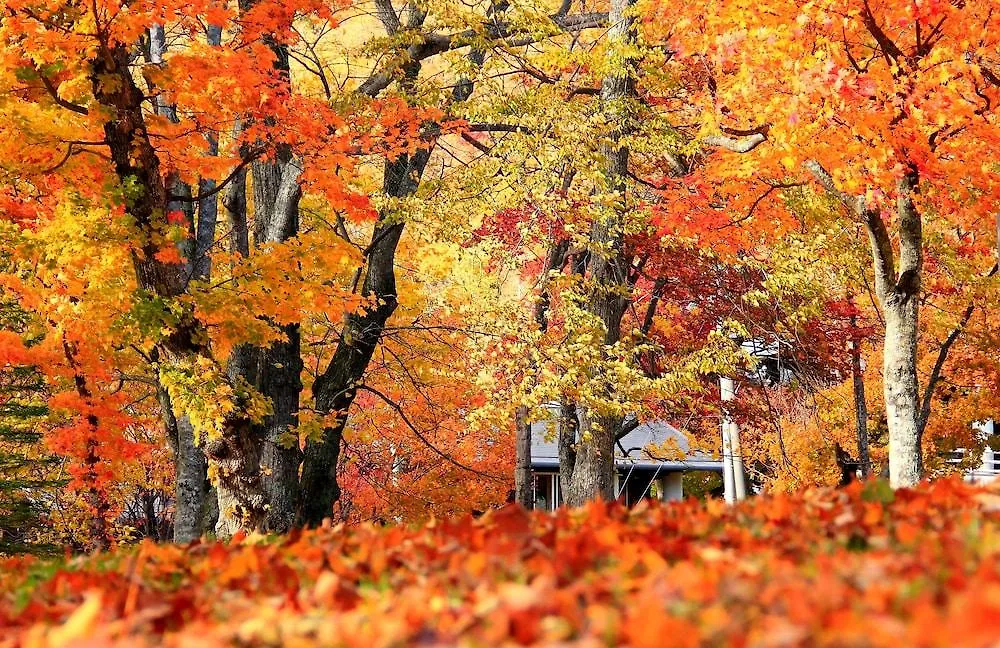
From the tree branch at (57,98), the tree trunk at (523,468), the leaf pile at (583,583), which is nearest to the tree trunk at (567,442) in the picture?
the tree trunk at (523,468)

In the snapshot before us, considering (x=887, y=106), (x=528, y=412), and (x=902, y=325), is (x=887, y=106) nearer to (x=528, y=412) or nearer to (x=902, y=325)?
(x=902, y=325)

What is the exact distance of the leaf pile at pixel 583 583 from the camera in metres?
2.45

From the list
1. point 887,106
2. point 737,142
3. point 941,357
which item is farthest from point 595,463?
point 941,357

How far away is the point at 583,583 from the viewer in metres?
3.09

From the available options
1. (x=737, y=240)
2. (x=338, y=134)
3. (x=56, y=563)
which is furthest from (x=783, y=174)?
(x=56, y=563)

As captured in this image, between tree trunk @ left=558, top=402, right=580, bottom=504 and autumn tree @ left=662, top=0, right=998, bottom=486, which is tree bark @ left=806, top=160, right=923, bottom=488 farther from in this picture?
tree trunk @ left=558, top=402, right=580, bottom=504

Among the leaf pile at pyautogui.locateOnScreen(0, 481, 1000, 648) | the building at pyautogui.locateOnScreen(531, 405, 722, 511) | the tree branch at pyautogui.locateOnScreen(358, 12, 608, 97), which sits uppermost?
the tree branch at pyautogui.locateOnScreen(358, 12, 608, 97)

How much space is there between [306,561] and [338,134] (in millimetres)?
10051

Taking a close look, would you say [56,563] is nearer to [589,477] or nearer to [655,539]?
[655,539]

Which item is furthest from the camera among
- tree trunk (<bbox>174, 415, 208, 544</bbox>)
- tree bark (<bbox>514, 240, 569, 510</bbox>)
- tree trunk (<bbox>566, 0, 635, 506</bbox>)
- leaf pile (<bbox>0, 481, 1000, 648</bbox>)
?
tree trunk (<bbox>174, 415, 208, 544</bbox>)

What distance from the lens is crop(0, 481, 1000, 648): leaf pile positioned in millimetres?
2453

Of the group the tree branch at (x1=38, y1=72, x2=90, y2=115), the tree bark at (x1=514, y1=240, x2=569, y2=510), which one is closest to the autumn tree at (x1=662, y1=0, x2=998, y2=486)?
the tree bark at (x1=514, y1=240, x2=569, y2=510)

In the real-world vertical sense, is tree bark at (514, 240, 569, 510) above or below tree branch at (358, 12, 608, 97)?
below

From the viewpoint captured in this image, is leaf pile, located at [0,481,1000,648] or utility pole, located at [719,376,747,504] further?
utility pole, located at [719,376,747,504]
